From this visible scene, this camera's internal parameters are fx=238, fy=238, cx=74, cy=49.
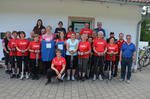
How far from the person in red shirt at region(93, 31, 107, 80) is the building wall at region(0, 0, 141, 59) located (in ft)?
7.55

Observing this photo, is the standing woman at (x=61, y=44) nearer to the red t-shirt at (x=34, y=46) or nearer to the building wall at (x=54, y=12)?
the red t-shirt at (x=34, y=46)

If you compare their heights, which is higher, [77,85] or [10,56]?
[10,56]

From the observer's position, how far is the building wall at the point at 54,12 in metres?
10.3

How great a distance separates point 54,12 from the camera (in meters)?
10.5

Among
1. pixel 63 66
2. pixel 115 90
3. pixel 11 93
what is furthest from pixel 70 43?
pixel 11 93

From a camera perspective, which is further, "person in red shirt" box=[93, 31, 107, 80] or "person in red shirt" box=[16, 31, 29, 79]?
"person in red shirt" box=[93, 31, 107, 80]

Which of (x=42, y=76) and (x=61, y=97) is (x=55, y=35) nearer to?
(x=42, y=76)

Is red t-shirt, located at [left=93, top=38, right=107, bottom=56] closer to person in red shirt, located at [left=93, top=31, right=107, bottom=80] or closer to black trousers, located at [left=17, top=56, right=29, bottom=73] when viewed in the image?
person in red shirt, located at [left=93, top=31, right=107, bottom=80]

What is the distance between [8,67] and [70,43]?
286cm

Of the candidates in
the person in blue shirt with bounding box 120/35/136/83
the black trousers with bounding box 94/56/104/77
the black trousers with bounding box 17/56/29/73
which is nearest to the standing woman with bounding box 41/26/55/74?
the black trousers with bounding box 17/56/29/73

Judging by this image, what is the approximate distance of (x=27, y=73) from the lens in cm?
874

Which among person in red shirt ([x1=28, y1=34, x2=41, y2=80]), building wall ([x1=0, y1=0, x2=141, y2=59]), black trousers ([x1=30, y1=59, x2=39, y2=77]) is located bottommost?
black trousers ([x1=30, y1=59, x2=39, y2=77])

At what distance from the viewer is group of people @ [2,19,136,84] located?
841 centimetres

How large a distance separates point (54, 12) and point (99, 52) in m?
3.14
